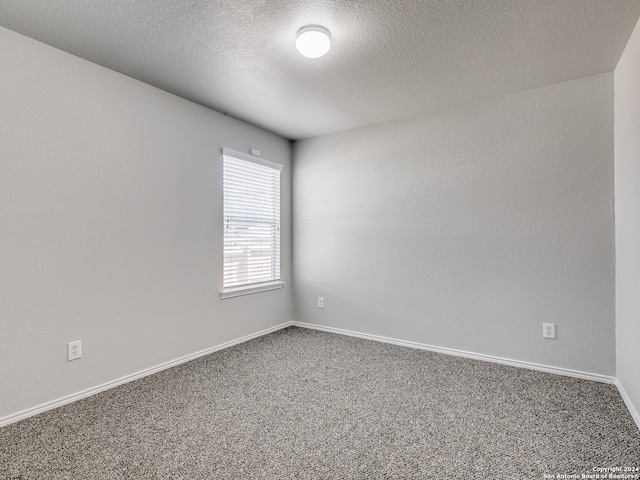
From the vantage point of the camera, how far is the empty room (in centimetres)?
182

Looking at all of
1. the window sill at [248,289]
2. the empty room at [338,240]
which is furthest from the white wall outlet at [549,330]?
the window sill at [248,289]

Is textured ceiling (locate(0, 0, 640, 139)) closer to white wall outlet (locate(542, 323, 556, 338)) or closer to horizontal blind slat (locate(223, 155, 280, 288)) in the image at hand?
horizontal blind slat (locate(223, 155, 280, 288))

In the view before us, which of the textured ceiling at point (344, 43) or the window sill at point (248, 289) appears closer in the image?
the textured ceiling at point (344, 43)

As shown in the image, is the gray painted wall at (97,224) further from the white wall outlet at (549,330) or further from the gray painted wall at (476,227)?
the white wall outlet at (549,330)

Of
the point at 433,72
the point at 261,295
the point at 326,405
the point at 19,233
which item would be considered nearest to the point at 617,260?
the point at 433,72

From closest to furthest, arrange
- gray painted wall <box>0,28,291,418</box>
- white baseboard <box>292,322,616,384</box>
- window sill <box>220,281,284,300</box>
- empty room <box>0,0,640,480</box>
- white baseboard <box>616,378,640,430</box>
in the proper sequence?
empty room <box>0,0,640,480</box>, white baseboard <box>616,378,640,430</box>, gray painted wall <box>0,28,291,418</box>, white baseboard <box>292,322,616,384</box>, window sill <box>220,281,284,300</box>

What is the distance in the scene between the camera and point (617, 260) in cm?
243

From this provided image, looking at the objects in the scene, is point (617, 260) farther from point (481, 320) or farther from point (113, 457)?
point (113, 457)

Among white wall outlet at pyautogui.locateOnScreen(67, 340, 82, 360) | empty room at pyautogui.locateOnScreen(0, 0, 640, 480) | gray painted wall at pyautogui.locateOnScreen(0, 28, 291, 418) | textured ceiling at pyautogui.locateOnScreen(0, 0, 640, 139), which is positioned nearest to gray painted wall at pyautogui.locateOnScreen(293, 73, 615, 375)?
empty room at pyautogui.locateOnScreen(0, 0, 640, 480)

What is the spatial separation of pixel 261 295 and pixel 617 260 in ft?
10.3

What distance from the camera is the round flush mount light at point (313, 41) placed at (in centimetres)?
198

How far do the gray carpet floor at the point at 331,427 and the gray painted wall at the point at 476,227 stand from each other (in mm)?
450

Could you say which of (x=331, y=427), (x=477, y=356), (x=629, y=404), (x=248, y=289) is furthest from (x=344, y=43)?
(x=629, y=404)

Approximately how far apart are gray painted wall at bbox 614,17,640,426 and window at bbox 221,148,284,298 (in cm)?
305
